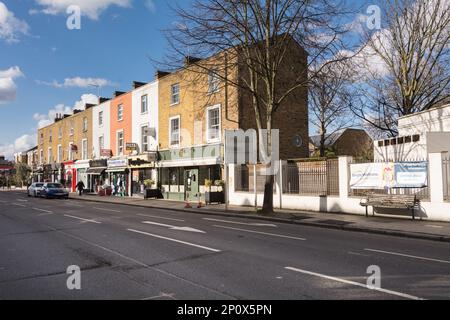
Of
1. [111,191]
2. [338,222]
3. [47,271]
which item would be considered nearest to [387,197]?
[338,222]

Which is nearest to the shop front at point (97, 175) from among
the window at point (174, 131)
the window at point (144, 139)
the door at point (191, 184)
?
the window at point (144, 139)

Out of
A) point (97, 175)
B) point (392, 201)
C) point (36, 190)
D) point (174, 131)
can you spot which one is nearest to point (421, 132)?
point (392, 201)

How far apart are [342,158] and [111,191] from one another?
25389mm

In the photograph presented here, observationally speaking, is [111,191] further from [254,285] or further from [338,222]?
[254,285]

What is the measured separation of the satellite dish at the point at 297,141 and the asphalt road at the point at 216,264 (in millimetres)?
14763

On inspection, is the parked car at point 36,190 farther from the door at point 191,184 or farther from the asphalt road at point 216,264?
the asphalt road at point 216,264

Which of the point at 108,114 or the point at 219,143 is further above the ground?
the point at 108,114

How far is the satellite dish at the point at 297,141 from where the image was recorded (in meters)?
27.3

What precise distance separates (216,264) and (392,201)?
1035cm

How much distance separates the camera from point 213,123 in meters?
26.4

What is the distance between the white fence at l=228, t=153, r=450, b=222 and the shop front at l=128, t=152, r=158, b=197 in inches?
374

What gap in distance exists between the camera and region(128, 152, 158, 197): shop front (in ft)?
103

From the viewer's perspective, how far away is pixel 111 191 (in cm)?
3791

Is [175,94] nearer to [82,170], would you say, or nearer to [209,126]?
[209,126]
